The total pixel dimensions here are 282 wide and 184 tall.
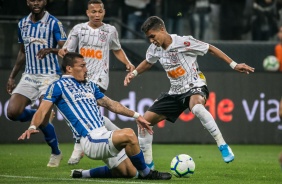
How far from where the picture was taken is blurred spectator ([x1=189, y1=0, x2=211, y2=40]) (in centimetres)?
1781

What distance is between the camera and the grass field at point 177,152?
9.73 metres

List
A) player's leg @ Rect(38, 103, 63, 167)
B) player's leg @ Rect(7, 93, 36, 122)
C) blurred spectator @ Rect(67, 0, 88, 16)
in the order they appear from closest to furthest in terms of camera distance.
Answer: player's leg @ Rect(38, 103, 63, 167), player's leg @ Rect(7, 93, 36, 122), blurred spectator @ Rect(67, 0, 88, 16)

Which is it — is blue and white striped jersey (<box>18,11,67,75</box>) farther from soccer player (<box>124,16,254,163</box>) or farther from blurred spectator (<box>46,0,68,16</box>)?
blurred spectator (<box>46,0,68,16</box>)

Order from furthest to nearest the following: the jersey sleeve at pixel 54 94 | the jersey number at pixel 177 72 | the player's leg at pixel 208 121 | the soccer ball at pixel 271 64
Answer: the soccer ball at pixel 271 64, the jersey number at pixel 177 72, the player's leg at pixel 208 121, the jersey sleeve at pixel 54 94

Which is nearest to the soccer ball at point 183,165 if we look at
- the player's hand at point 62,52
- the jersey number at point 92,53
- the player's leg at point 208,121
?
the player's leg at point 208,121

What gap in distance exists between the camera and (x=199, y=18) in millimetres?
17875

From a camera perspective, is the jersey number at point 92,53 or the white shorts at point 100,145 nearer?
the white shorts at point 100,145

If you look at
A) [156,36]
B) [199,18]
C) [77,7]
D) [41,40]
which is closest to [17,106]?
[41,40]

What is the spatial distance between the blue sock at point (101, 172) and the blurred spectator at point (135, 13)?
809cm

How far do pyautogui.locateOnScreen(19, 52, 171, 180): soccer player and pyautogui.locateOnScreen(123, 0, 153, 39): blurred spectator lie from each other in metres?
8.16

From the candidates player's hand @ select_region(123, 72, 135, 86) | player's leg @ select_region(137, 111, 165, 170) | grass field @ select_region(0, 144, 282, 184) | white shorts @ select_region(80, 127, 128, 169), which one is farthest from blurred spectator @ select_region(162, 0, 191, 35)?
white shorts @ select_region(80, 127, 128, 169)

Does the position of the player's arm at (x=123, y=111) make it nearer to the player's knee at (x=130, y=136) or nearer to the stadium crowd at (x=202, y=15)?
the player's knee at (x=130, y=136)

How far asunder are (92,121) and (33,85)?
2950mm

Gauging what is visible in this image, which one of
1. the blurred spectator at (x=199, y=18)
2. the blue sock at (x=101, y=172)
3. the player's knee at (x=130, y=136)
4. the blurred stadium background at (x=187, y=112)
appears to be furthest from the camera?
the blurred spectator at (x=199, y=18)
